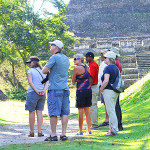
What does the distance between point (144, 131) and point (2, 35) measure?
1962 cm

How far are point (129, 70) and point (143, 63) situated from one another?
6.44 ft

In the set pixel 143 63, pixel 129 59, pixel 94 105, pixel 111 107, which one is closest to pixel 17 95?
pixel 129 59

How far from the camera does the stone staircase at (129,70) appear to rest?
885 inches

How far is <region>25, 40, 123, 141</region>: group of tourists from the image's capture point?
7879 millimetres

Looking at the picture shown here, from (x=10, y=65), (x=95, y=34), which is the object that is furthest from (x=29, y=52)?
(x=95, y=34)

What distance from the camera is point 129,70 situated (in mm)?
23609

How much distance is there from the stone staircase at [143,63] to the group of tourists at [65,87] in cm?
1388

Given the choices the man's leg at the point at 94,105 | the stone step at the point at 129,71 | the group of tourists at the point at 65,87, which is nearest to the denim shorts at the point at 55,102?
the group of tourists at the point at 65,87

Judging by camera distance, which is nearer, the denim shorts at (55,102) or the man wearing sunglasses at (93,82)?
the denim shorts at (55,102)

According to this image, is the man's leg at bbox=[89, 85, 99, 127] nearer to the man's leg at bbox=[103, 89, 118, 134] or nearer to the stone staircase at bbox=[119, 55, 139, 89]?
the man's leg at bbox=[103, 89, 118, 134]

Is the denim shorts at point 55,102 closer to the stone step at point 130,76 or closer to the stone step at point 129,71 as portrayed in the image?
the stone step at point 130,76

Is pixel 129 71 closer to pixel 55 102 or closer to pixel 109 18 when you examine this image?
pixel 55 102

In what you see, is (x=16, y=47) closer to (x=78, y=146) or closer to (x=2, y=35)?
(x=2, y=35)

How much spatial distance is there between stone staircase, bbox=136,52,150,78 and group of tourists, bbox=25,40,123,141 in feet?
45.5
